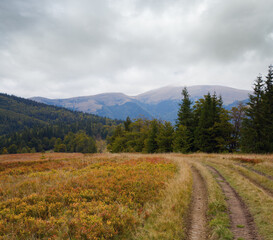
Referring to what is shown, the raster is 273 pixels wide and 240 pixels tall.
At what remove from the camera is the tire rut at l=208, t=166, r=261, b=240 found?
212 inches

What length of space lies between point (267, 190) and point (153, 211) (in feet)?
24.7

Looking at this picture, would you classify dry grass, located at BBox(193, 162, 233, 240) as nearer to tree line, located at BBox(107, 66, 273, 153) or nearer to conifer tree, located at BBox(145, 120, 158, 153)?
tree line, located at BBox(107, 66, 273, 153)

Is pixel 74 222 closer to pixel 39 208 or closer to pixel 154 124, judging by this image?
pixel 39 208

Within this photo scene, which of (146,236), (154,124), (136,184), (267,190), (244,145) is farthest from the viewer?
(154,124)

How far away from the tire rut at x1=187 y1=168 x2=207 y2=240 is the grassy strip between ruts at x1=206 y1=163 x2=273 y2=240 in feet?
6.29

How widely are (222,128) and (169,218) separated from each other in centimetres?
3199

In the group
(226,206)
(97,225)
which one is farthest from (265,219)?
(97,225)

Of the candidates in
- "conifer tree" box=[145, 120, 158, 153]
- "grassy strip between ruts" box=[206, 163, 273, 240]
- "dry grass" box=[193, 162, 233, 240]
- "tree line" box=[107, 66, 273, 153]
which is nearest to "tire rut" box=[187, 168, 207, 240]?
"dry grass" box=[193, 162, 233, 240]

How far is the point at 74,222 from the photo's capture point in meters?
5.88

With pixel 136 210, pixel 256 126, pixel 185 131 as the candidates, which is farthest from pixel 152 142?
pixel 136 210

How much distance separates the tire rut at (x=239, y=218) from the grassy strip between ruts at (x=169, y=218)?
6.11 ft

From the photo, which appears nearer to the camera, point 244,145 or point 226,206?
point 226,206

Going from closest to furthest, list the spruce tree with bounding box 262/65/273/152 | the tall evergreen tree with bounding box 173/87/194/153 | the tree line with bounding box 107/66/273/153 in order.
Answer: the spruce tree with bounding box 262/65/273/152 → the tree line with bounding box 107/66/273/153 → the tall evergreen tree with bounding box 173/87/194/153

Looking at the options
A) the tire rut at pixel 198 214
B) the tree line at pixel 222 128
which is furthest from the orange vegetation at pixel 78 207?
the tree line at pixel 222 128
